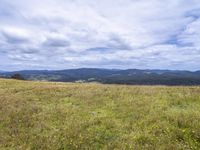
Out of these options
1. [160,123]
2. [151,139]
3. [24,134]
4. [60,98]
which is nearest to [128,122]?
[160,123]

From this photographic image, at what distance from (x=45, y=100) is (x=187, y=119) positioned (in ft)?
40.8

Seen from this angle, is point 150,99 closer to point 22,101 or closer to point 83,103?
point 83,103

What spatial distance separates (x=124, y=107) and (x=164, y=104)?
103 inches

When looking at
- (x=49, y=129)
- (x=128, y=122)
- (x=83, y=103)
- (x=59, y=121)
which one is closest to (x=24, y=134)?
(x=49, y=129)

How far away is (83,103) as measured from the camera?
20.2 meters

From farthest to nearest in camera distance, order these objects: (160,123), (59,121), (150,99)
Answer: (150,99) → (59,121) → (160,123)

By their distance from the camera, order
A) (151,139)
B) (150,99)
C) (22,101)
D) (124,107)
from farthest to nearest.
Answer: (22,101), (150,99), (124,107), (151,139)

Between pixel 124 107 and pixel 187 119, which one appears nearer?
pixel 187 119

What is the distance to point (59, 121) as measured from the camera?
49.8ft

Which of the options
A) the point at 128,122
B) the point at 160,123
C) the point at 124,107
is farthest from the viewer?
the point at 124,107

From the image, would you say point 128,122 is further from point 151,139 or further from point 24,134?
point 24,134

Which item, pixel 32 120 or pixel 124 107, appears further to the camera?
pixel 124 107

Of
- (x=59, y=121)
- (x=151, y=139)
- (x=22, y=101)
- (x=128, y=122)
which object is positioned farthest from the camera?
(x=22, y=101)

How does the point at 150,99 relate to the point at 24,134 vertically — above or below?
above
